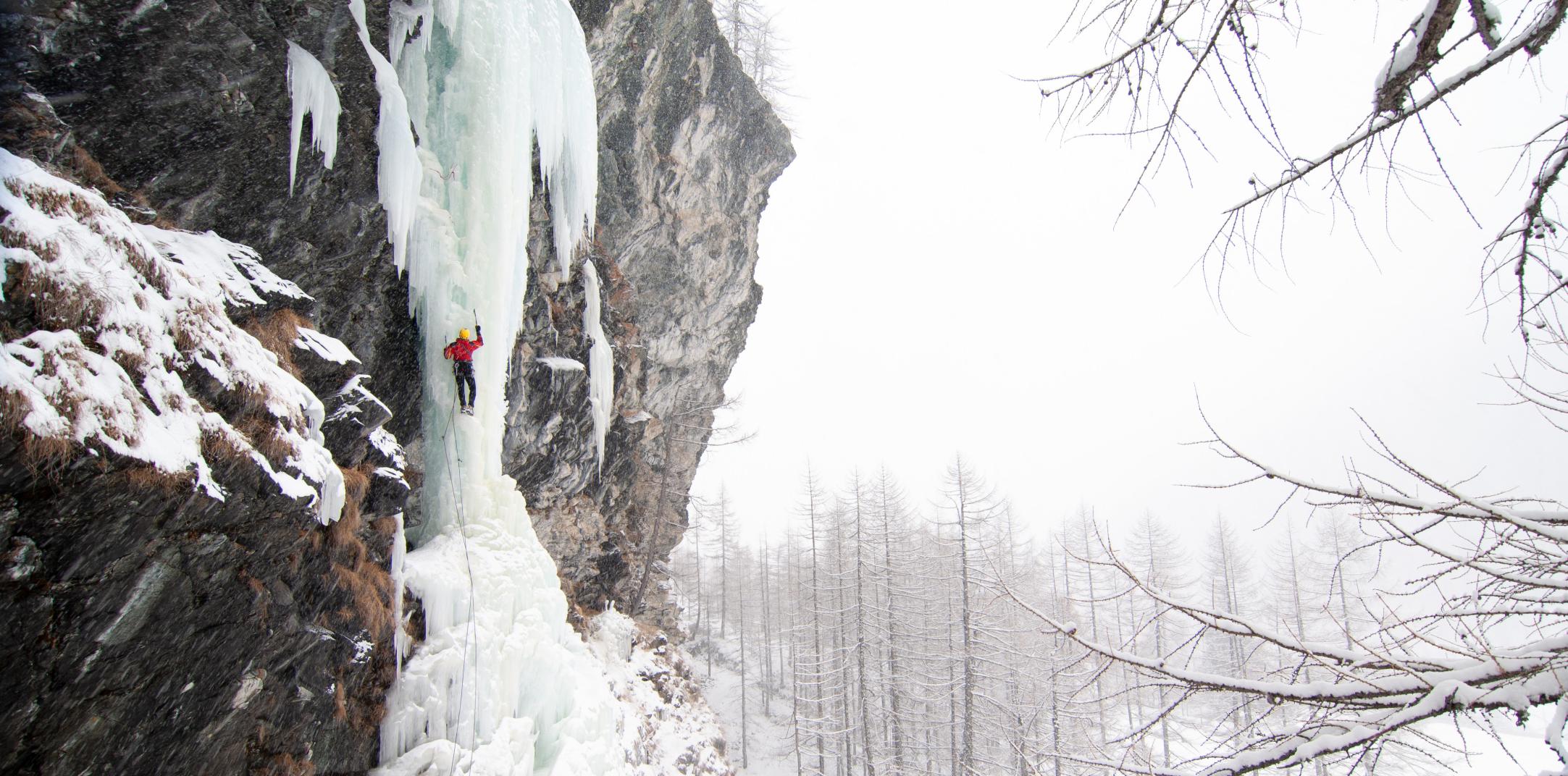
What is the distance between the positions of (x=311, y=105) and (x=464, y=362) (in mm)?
2567

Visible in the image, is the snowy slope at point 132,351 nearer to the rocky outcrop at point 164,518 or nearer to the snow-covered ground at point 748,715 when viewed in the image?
the rocky outcrop at point 164,518

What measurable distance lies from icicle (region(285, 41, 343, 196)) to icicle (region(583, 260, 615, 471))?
15.1ft

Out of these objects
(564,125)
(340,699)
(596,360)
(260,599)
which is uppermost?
(564,125)

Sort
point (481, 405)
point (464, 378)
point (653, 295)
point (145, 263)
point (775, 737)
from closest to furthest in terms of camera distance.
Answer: point (145, 263)
point (464, 378)
point (481, 405)
point (653, 295)
point (775, 737)

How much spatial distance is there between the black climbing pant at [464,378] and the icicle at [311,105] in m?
2.04

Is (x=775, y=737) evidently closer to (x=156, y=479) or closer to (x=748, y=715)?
(x=748, y=715)

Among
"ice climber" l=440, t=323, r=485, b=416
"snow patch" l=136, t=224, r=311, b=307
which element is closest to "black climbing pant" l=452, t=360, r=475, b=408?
"ice climber" l=440, t=323, r=485, b=416

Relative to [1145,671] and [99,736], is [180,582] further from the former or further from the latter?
[1145,671]

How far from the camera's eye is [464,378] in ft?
22.6

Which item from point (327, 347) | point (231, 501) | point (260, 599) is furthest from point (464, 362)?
point (260, 599)

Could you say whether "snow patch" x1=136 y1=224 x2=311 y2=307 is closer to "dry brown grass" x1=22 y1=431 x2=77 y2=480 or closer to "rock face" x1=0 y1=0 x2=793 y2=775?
"rock face" x1=0 y1=0 x2=793 y2=775

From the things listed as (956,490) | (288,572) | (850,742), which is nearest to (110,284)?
(288,572)

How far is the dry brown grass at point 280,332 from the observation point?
523 cm

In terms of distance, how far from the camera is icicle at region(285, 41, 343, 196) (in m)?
5.59
